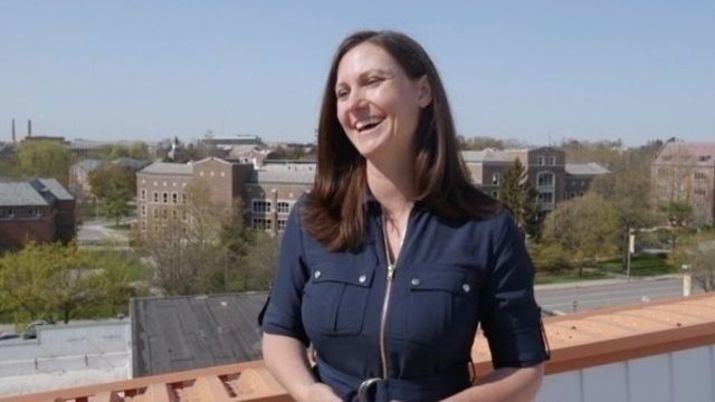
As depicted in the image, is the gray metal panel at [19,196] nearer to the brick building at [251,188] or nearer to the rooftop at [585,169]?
the brick building at [251,188]

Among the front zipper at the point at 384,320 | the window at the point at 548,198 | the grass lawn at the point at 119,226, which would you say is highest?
the front zipper at the point at 384,320

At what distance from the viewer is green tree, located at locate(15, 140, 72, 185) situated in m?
43.7

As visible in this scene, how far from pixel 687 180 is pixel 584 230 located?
30.2ft

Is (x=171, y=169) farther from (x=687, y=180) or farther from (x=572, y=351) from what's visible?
(x=572, y=351)

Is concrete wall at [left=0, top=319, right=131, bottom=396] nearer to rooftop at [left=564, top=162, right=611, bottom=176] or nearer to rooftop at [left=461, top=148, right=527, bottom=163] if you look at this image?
rooftop at [left=461, top=148, right=527, bottom=163]

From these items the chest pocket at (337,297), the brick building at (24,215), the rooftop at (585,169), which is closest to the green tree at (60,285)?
the brick building at (24,215)

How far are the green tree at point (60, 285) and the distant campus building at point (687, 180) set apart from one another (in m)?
20.2

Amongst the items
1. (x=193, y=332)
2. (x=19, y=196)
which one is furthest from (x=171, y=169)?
(x=193, y=332)

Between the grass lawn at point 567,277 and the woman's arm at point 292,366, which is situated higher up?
the woman's arm at point 292,366

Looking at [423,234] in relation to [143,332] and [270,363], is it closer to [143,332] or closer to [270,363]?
[270,363]

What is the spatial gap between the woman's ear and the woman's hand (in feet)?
1.60

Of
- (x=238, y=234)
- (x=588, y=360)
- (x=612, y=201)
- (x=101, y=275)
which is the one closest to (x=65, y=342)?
(x=101, y=275)

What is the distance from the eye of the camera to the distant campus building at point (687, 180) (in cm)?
2998

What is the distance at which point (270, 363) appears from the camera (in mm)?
1304
